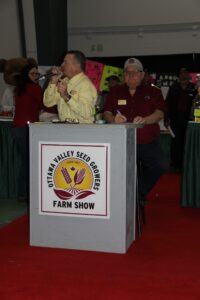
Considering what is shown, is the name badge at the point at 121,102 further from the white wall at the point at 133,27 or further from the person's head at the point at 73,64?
the white wall at the point at 133,27

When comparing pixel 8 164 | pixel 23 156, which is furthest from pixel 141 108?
pixel 8 164

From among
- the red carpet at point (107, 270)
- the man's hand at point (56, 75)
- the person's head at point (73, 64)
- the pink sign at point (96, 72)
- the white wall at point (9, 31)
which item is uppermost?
the white wall at point (9, 31)

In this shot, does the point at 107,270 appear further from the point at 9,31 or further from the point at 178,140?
the point at 9,31

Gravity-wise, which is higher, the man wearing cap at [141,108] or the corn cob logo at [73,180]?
the man wearing cap at [141,108]

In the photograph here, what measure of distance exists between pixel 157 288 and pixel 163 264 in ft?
1.29

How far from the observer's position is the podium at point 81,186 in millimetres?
3006

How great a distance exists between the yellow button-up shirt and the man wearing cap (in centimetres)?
38

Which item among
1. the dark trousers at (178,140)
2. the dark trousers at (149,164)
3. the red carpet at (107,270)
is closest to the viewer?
the red carpet at (107,270)

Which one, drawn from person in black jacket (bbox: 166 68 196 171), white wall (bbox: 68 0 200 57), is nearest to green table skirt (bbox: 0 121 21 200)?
person in black jacket (bbox: 166 68 196 171)

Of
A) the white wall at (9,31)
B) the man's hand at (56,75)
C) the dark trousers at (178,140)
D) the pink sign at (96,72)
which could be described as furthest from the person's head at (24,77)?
the white wall at (9,31)

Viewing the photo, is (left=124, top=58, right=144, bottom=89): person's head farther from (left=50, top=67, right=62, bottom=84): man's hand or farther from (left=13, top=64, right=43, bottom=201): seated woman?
(left=13, top=64, right=43, bottom=201): seated woman

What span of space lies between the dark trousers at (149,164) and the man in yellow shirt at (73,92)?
616 millimetres

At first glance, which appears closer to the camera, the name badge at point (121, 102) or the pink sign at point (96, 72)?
the name badge at point (121, 102)

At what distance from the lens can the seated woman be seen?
15.1ft
